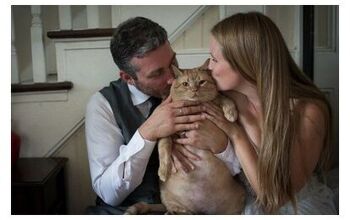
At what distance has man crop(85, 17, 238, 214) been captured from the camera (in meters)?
0.86

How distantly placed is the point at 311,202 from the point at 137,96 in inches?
18.7

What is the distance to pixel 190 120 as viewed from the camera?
0.87 metres

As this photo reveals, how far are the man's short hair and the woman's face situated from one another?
0.12 m

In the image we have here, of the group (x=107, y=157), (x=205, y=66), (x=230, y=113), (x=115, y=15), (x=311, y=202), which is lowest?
(x=311, y=202)

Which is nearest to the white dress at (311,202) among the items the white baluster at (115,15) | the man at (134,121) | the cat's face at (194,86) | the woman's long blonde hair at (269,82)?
the woman's long blonde hair at (269,82)

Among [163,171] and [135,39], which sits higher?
[135,39]

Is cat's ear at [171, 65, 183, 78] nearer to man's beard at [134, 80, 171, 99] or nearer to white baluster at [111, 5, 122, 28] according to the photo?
man's beard at [134, 80, 171, 99]

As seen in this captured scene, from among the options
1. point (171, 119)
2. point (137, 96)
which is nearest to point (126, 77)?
point (137, 96)

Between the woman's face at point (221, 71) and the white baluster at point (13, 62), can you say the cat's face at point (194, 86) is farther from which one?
the white baluster at point (13, 62)

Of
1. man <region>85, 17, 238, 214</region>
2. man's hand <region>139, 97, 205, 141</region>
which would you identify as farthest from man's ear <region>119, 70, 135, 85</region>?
man's hand <region>139, 97, 205, 141</region>

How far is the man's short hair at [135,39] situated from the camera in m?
0.89

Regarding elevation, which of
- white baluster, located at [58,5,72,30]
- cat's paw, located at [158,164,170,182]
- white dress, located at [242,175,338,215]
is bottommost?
white dress, located at [242,175,338,215]

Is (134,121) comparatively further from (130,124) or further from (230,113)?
(230,113)

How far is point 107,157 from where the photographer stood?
0.91 meters
